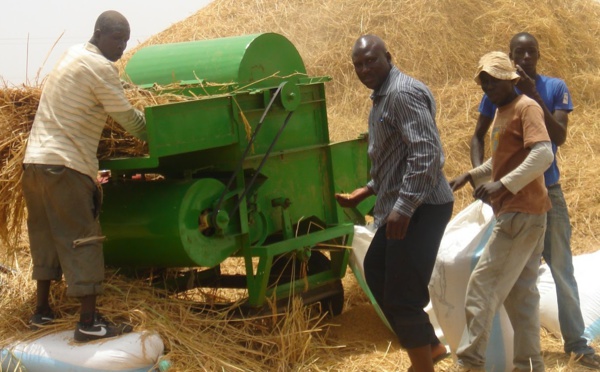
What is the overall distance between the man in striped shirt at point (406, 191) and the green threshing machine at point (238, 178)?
1159mm

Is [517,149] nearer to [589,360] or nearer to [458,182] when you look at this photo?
[458,182]

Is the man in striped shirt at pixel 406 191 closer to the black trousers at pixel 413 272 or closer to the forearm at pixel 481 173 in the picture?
the black trousers at pixel 413 272

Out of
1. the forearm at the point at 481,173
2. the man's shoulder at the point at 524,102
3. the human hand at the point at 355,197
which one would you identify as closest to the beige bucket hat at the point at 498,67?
the man's shoulder at the point at 524,102

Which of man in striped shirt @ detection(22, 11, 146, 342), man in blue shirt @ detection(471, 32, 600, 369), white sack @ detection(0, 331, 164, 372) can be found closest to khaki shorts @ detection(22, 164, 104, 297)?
man in striped shirt @ detection(22, 11, 146, 342)

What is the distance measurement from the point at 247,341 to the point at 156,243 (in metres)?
0.81

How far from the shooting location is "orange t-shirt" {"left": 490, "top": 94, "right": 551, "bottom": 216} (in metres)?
4.90

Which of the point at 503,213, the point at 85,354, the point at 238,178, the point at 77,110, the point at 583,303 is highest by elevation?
the point at 77,110

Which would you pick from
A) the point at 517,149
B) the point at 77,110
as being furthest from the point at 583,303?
the point at 77,110

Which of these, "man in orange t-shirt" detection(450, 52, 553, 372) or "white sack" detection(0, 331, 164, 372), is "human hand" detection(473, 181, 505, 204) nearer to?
"man in orange t-shirt" detection(450, 52, 553, 372)

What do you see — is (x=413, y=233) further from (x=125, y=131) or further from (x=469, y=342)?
(x=125, y=131)

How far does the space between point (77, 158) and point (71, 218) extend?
12.8 inches

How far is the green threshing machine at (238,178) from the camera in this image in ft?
17.8

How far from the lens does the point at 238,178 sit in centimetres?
584

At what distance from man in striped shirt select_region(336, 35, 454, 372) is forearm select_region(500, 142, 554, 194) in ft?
1.20
